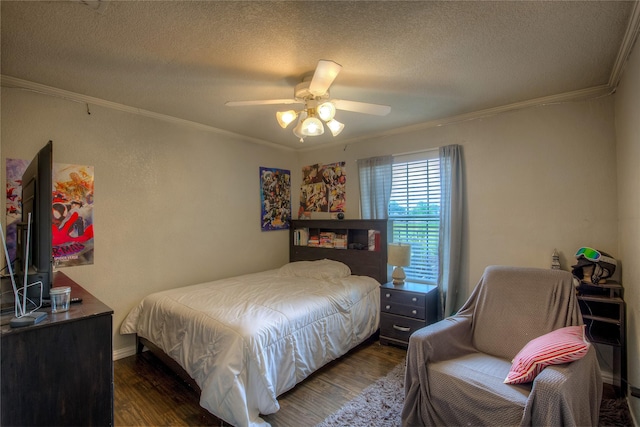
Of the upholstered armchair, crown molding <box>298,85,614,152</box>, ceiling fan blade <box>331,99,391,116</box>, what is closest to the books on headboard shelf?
crown molding <box>298,85,614,152</box>

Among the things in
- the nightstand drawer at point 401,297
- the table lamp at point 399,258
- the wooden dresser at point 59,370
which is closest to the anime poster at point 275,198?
the table lamp at point 399,258

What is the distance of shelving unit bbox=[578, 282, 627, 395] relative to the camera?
84.6 inches

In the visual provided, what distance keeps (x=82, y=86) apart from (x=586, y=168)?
4.31 metres

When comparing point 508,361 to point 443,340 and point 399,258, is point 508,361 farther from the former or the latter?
point 399,258

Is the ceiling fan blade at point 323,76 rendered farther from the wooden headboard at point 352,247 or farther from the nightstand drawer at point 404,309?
the nightstand drawer at point 404,309

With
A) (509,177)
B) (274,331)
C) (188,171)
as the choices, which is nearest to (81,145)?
(188,171)

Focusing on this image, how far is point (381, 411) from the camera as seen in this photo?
206 centimetres

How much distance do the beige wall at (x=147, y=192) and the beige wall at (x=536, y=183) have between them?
2580mm

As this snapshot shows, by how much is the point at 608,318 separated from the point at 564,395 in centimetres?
132

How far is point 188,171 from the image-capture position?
3406 millimetres

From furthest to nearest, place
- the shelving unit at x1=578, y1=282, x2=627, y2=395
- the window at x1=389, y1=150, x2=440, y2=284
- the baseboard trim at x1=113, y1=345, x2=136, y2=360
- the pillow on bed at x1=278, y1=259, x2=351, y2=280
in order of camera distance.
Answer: the pillow on bed at x1=278, y1=259, x2=351, y2=280
the window at x1=389, y1=150, x2=440, y2=284
the baseboard trim at x1=113, y1=345, x2=136, y2=360
the shelving unit at x1=578, y1=282, x2=627, y2=395

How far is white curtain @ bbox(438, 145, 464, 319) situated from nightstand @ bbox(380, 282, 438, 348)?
0.13m

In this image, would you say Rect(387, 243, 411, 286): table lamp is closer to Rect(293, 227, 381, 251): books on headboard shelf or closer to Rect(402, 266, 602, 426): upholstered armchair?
Rect(293, 227, 381, 251): books on headboard shelf

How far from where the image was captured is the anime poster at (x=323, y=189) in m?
4.16
